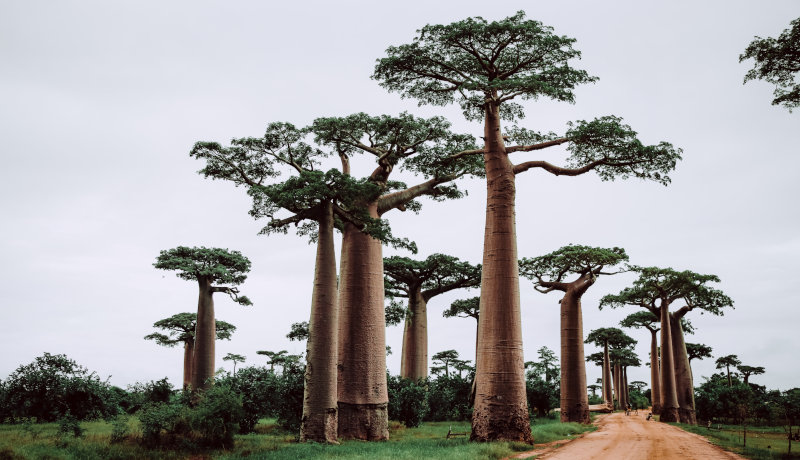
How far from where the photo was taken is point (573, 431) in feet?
56.1

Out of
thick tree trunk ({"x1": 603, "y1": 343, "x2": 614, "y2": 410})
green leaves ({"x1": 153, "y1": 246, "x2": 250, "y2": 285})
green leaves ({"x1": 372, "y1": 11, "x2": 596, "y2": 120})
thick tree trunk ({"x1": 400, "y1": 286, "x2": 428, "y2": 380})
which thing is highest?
green leaves ({"x1": 372, "y1": 11, "x2": 596, "y2": 120})

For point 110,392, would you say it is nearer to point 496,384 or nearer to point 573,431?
point 496,384

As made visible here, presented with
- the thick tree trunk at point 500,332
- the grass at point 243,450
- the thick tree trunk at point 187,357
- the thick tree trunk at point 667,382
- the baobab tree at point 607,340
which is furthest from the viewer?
the baobab tree at point 607,340

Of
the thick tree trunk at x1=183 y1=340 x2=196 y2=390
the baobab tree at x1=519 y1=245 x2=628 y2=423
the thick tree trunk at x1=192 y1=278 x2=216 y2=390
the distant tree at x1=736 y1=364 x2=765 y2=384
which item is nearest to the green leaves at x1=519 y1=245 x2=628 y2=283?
the baobab tree at x1=519 y1=245 x2=628 y2=423

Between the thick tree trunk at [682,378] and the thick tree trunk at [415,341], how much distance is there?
14407 mm

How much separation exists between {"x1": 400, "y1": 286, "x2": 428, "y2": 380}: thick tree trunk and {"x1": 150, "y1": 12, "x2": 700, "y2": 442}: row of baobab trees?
7.63m

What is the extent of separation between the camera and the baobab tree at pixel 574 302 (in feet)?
69.2

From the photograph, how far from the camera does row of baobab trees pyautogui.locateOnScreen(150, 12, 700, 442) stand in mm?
12969

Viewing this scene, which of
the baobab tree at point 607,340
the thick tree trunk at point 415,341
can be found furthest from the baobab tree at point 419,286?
the baobab tree at point 607,340

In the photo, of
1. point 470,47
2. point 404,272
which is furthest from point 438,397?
point 470,47

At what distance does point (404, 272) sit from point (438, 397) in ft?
20.0

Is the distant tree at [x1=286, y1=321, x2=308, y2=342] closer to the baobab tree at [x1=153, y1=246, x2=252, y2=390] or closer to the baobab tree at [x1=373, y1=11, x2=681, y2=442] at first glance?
the baobab tree at [x1=153, y1=246, x2=252, y2=390]

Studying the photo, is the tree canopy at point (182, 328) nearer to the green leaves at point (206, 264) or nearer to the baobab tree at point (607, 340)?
the green leaves at point (206, 264)

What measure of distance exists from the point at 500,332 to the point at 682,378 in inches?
821
